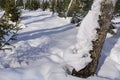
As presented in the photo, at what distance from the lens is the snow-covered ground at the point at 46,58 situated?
6.23 metres

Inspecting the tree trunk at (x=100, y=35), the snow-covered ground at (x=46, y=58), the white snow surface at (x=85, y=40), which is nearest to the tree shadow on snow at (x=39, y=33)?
the snow-covered ground at (x=46, y=58)

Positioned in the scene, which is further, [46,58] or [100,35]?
[46,58]

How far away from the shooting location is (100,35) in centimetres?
636

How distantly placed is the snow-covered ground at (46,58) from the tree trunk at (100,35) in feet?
0.59

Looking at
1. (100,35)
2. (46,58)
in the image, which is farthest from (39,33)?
(100,35)

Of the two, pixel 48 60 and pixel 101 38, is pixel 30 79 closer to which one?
pixel 48 60

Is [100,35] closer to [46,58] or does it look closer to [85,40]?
[85,40]

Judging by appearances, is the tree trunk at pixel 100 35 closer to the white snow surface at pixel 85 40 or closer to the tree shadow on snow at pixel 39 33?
the white snow surface at pixel 85 40

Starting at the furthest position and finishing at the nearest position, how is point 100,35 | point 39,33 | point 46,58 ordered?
point 39,33, point 46,58, point 100,35

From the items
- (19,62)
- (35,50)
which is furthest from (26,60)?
(35,50)

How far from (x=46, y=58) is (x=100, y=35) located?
1569mm

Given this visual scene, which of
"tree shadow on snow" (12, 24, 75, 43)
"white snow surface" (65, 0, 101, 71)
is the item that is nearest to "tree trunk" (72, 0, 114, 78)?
"white snow surface" (65, 0, 101, 71)

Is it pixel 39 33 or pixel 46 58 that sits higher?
pixel 46 58

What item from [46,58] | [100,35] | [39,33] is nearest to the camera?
[100,35]
